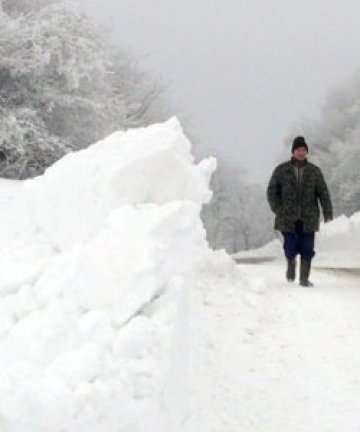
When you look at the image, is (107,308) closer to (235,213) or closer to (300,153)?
(300,153)

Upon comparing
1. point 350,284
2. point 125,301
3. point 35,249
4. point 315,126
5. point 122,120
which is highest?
point 125,301

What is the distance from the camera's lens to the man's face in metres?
9.35

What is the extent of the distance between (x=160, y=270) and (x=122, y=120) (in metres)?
22.6

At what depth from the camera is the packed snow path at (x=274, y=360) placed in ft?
16.4

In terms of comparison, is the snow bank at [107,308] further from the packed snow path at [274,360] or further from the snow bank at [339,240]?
the snow bank at [339,240]

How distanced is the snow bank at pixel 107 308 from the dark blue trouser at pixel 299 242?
2.46 metres

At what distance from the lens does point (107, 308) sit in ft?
15.2

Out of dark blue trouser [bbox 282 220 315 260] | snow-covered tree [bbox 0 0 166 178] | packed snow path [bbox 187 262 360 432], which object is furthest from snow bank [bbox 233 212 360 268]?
packed snow path [bbox 187 262 360 432]

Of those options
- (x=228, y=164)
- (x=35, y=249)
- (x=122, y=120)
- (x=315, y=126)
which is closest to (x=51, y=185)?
(x=35, y=249)

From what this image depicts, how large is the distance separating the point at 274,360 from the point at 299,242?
3598 millimetres

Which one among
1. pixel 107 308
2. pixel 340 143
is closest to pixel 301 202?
pixel 107 308

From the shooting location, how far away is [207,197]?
759cm

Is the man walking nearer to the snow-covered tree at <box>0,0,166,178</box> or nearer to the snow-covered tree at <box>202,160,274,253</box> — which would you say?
the snow-covered tree at <box>0,0,166,178</box>

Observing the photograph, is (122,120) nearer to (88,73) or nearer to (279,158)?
(88,73)
